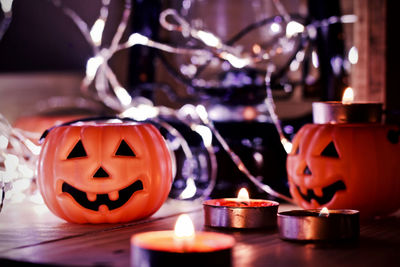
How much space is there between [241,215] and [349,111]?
0.46 m

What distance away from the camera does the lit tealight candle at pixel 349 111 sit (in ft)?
5.84

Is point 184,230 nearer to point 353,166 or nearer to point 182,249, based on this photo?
point 182,249

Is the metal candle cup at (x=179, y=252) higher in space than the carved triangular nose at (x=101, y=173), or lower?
lower

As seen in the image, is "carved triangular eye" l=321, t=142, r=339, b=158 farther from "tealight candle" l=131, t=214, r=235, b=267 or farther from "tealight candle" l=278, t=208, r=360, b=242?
"tealight candle" l=131, t=214, r=235, b=267

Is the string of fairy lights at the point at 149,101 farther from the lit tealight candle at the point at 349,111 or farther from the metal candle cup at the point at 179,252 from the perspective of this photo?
the metal candle cup at the point at 179,252

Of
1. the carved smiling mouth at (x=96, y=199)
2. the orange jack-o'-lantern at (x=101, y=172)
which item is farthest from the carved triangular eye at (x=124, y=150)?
the carved smiling mouth at (x=96, y=199)

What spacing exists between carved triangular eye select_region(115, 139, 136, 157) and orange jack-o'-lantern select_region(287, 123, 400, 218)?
485mm

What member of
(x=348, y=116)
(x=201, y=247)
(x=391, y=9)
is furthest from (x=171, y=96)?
(x=201, y=247)

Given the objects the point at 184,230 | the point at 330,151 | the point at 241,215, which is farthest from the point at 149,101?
the point at 184,230

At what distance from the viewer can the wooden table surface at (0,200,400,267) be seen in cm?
125

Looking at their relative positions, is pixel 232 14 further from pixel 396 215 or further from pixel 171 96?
pixel 396 215

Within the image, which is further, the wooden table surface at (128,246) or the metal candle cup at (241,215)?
the metal candle cup at (241,215)

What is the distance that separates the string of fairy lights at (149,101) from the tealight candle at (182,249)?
0.74 meters

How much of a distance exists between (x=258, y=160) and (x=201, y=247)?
4.52 feet
